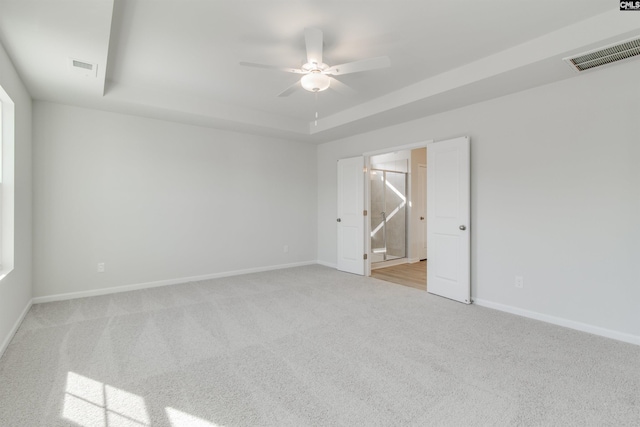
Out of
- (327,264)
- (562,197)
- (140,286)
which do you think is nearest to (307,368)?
(562,197)

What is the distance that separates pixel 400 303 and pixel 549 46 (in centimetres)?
288

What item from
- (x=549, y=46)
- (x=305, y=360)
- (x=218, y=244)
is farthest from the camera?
(x=218, y=244)

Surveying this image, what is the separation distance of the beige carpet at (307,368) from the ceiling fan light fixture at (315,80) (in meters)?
2.24

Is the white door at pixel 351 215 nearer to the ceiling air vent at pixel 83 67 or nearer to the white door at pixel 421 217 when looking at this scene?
the white door at pixel 421 217

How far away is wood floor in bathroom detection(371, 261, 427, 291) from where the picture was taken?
4.66 m

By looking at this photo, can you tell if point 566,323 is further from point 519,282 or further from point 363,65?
point 363,65

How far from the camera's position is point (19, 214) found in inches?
118

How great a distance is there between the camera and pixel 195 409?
1736 mm

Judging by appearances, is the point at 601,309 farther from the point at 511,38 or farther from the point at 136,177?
the point at 136,177

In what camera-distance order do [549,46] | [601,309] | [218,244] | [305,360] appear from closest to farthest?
[305,360]
[549,46]
[601,309]
[218,244]

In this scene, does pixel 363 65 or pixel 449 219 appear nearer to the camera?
pixel 363 65

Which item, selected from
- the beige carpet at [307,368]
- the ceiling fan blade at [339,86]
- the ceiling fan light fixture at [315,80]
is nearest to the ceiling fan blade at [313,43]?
the ceiling fan light fixture at [315,80]

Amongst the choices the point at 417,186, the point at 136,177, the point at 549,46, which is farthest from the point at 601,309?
the point at 136,177

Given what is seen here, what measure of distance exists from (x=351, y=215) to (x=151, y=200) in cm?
312
